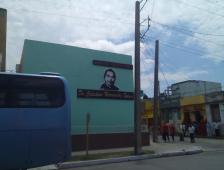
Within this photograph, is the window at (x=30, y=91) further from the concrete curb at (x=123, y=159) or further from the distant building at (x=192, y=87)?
the distant building at (x=192, y=87)

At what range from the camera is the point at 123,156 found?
18797 mm

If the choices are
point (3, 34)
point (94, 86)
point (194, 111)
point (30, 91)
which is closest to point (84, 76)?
point (94, 86)

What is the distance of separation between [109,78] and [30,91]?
14.8 metres

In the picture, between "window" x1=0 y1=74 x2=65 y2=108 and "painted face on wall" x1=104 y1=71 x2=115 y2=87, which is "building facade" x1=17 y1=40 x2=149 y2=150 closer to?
"painted face on wall" x1=104 y1=71 x2=115 y2=87

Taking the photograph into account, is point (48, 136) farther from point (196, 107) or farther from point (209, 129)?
point (196, 107)

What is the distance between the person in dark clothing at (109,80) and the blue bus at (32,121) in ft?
45.4

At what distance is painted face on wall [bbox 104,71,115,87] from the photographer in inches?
989

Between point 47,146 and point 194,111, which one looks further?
point 194,111

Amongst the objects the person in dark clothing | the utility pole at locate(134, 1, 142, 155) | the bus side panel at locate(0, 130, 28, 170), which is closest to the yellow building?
the person in dark clothing

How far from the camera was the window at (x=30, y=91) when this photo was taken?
1017cm

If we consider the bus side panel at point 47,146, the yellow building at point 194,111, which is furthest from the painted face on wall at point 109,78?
the yellow building at point 194,111

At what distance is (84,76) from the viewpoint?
24.2 metres

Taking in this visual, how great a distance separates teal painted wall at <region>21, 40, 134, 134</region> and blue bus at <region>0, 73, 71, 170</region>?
37.8 feet

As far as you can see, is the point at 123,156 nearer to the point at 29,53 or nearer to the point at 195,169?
the point at 195,169
